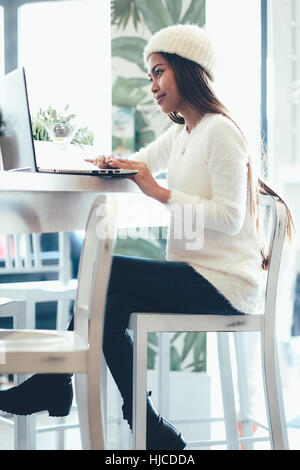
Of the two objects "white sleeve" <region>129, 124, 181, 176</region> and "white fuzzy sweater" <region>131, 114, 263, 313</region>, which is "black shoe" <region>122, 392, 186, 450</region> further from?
"white sleeve" <region>129, 124, 181, 176</region>

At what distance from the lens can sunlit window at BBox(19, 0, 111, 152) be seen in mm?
3104

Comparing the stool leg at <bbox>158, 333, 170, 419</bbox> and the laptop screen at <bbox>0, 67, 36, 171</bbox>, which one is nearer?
the laptop screen at <bbox>0, 67, 36, 171</bbox>

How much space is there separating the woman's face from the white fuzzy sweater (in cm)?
10

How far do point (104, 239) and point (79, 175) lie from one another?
425mm

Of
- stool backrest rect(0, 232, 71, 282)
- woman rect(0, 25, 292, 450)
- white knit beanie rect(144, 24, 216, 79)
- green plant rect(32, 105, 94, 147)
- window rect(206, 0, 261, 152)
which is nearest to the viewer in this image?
woman rect(0, 25, 292, 450)

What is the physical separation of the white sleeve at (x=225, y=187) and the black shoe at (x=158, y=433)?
1.40 feet

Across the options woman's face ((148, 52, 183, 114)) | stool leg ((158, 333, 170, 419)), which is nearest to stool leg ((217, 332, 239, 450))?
stool leg ((158, 333, 170, 419))

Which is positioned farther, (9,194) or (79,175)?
(79,175)

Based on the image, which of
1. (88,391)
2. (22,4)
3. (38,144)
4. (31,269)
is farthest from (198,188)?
(22,4)

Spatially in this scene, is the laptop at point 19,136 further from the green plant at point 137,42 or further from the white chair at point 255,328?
the green plant at point 137,42

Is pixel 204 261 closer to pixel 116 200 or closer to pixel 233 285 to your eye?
pixel 233 285

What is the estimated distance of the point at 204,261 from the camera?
1580mm

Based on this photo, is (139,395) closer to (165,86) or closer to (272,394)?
(272,394)

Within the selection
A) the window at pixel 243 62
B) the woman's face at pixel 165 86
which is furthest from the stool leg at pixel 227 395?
the window at pixel 243 62
